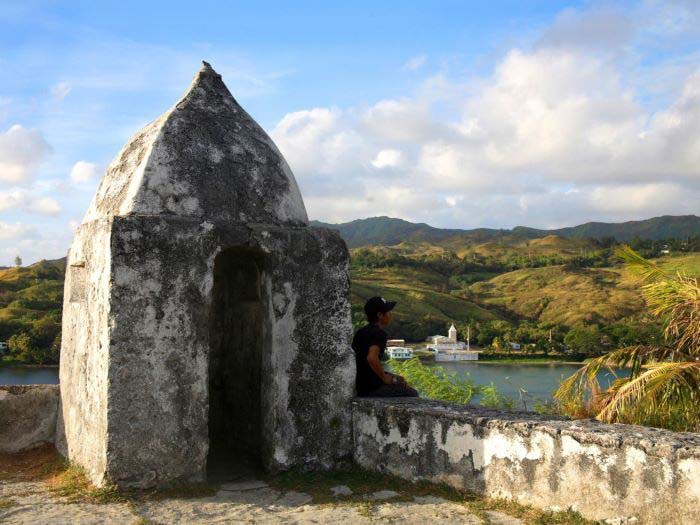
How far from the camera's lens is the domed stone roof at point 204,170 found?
424cm

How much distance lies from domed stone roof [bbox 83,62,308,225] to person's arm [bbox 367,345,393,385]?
1.07 metres

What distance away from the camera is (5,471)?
453 centimetres

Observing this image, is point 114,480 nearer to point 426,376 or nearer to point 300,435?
point 300,435

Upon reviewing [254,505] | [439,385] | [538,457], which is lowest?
[439,385]

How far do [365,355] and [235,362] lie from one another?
1.22 m

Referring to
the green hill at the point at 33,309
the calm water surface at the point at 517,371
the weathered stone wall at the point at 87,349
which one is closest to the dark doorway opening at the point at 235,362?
the weathered stone wall at the point at 87,349

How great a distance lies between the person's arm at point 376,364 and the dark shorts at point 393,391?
5 centimetres

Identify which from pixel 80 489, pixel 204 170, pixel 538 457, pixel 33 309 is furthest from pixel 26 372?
pixel 538 457

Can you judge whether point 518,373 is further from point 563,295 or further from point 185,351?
point 185,351

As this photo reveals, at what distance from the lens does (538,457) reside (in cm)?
348

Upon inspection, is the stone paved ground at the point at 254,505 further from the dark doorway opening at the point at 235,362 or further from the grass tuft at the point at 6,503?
the dark doorway opening at the point at 235,362

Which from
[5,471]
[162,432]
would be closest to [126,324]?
→ [162,432]

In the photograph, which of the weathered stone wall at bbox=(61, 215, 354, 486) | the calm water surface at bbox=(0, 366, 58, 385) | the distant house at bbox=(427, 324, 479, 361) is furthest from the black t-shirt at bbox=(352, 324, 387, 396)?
the distant house at bbox=(427, 324, 479, 361)

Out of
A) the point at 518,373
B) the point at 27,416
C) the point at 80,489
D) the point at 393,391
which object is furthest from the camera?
the point at 518,373
